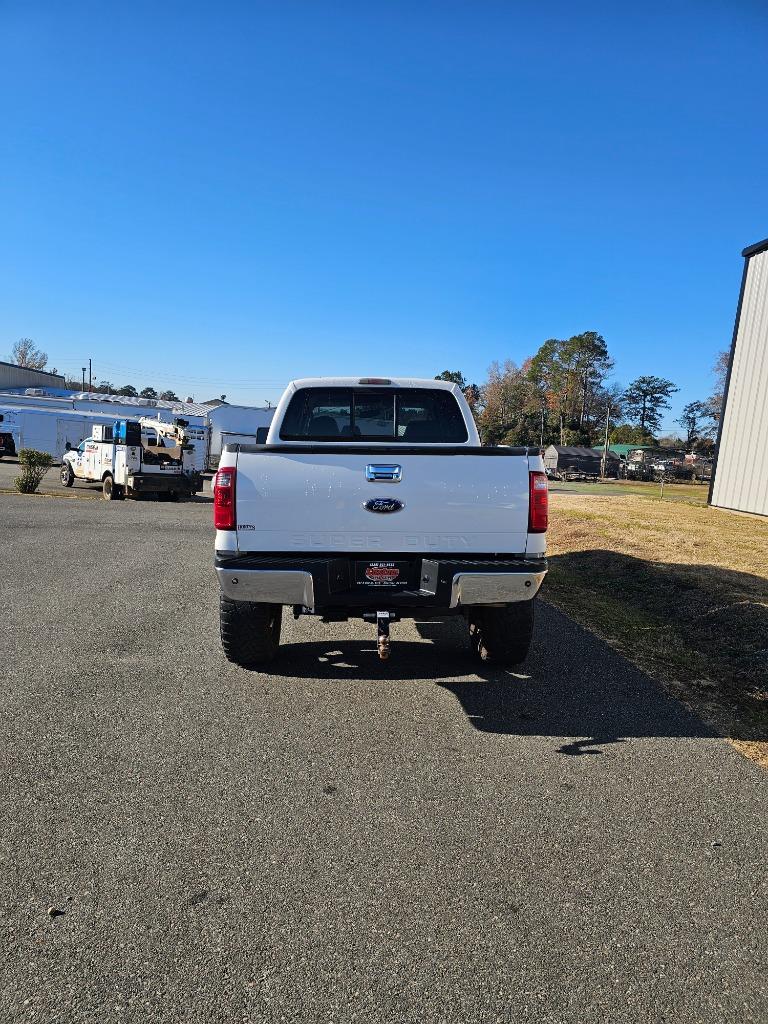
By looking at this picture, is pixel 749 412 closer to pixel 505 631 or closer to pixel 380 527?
pixel 505 631

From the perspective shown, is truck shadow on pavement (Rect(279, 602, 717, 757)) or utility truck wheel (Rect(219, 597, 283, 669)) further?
utility truck wheel (Rect(219, 597, 283, 669))

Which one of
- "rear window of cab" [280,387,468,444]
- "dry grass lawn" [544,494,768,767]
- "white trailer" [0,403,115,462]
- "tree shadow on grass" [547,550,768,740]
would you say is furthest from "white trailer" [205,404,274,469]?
"rear window of cab" [280,387,468,444]

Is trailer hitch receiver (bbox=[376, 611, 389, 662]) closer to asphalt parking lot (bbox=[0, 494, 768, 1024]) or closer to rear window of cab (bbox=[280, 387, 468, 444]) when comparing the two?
asphalt parking lot (bbox=[0, 494, 768, 1024])

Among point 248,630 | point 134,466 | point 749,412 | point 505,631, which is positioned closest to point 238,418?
point 134,466

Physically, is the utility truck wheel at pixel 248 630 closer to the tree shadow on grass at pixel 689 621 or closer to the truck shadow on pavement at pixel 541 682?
the truck shadow on pavement at pixel 541 682

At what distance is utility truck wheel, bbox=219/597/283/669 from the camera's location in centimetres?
489

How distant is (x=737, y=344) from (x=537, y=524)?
18.8 m

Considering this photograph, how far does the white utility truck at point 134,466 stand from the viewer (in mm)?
19828

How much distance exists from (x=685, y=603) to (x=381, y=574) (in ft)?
15.4

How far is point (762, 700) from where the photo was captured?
488cm

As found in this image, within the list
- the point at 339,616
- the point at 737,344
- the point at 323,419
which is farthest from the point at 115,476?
the point at 737,344

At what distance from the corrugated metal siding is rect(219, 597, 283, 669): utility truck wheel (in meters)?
17.0

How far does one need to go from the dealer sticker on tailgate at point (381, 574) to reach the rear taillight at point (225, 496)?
0.87m

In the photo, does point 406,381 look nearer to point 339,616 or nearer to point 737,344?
point 339,616
